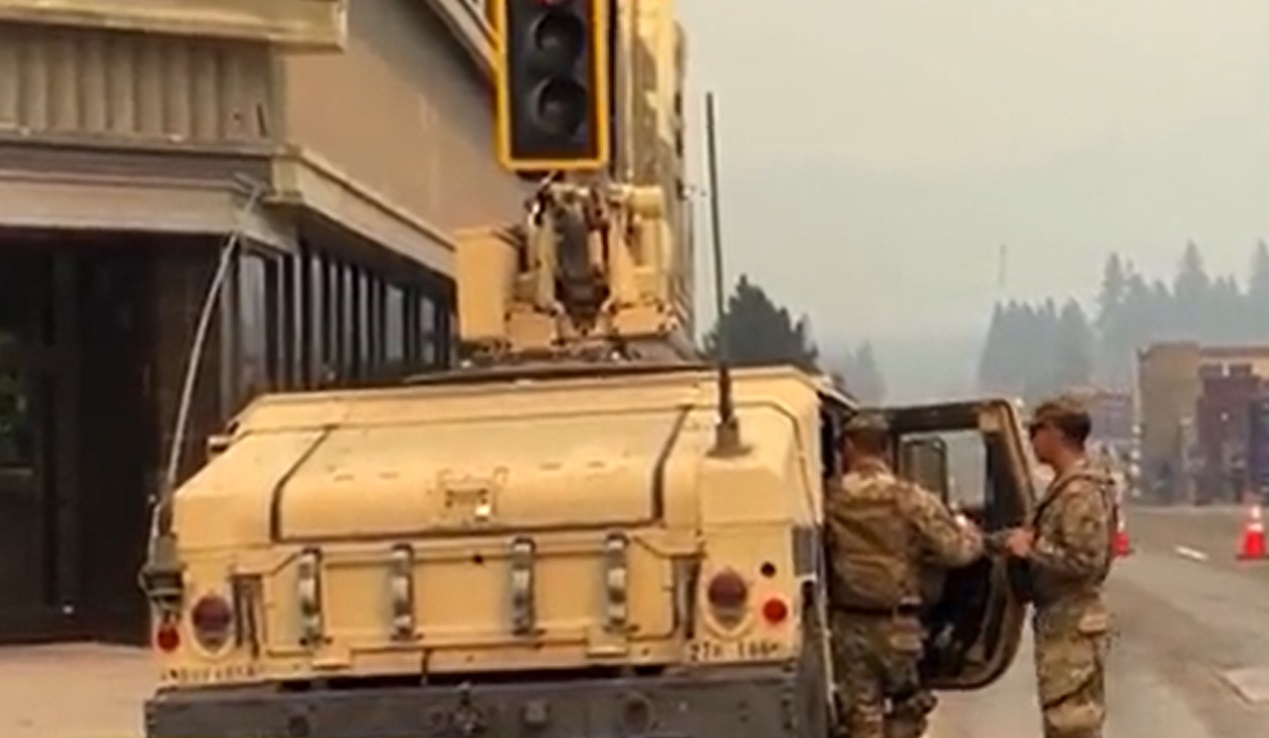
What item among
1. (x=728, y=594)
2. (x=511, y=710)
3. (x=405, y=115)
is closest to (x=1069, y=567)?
(x=728, y=594)

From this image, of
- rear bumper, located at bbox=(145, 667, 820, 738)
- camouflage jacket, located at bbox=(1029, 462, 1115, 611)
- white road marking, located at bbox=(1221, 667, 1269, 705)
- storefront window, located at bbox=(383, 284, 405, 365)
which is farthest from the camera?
storefront window, located at bbox=(383, 284, 405, 365)

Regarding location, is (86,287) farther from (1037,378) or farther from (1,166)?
(1037,378)

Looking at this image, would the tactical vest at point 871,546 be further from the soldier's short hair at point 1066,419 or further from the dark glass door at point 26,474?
the dark glass door at point 26,474

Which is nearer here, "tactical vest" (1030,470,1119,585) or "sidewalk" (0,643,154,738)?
"tactical vest" (1030,470,1119,585)

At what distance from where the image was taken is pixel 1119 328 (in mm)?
150750

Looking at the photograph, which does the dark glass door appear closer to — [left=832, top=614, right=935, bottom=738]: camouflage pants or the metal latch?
[left=832, top=614, right=935, bottom=738]: camouflage pants

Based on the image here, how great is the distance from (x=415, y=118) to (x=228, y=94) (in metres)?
10.1

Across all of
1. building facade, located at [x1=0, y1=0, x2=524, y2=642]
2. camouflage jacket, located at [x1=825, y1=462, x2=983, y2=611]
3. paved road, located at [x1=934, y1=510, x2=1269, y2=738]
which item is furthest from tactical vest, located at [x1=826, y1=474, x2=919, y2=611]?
building facade, located at [x1=0, y1=0, x2=524, y2=642]

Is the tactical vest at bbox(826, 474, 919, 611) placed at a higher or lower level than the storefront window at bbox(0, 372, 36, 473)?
lower

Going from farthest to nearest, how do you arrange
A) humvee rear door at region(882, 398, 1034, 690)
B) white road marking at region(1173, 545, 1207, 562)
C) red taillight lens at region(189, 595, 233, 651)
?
white road marking at region(1173, 545, 1207, 562)
humvee rear door at region(882, 398, 1034, 690)
red taillight lens at region(189, 595, 233, 651)

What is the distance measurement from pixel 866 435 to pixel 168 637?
272 cm

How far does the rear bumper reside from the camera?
10633 millimetres

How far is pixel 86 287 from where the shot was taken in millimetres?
24906

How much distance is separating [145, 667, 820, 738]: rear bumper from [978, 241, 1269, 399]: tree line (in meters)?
47.6
